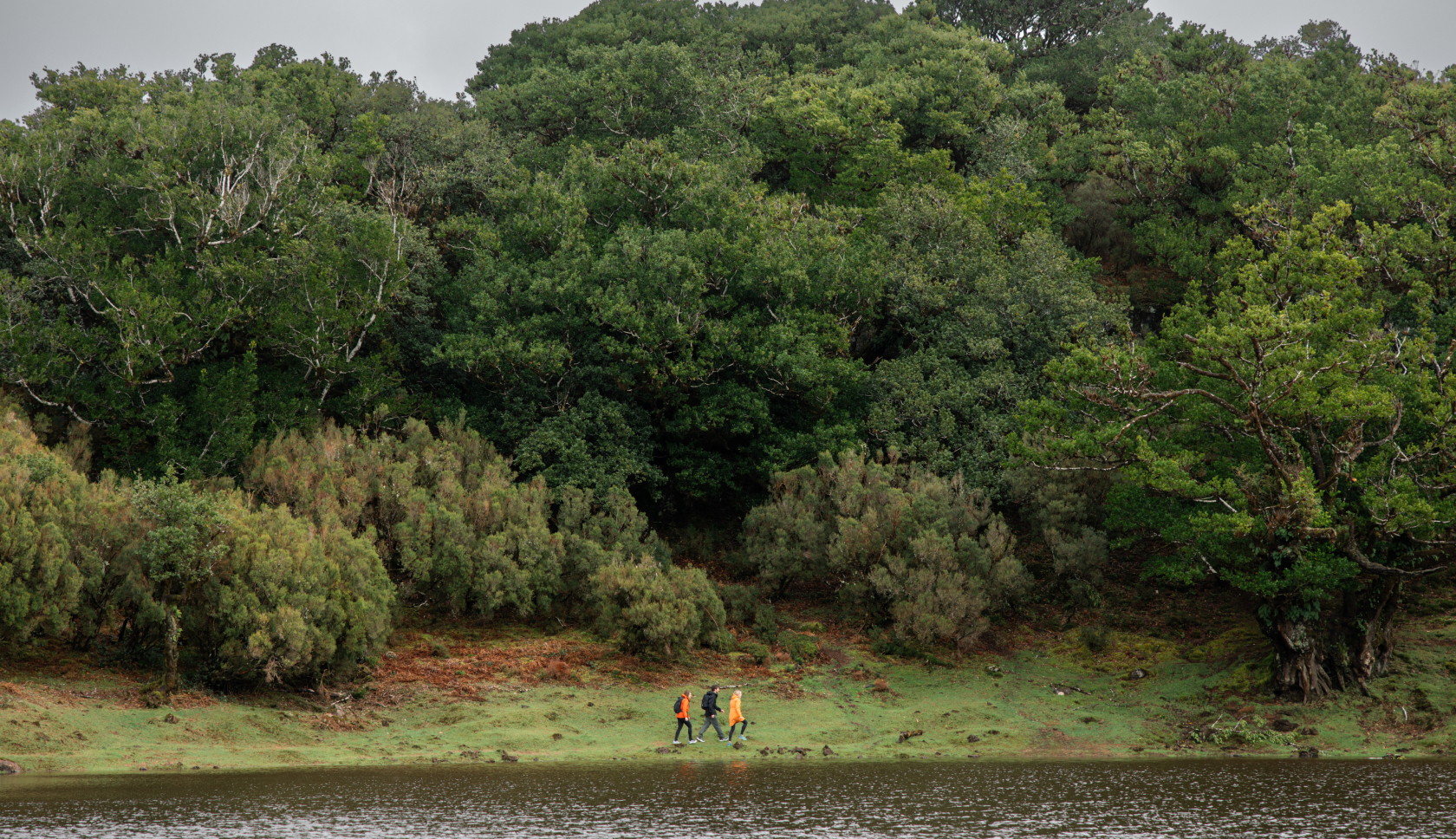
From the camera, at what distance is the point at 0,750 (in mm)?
22188

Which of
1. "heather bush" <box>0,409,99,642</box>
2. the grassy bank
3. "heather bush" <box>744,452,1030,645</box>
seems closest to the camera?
the grassy bank

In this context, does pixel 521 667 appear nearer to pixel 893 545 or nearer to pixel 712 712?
pixel 712 712

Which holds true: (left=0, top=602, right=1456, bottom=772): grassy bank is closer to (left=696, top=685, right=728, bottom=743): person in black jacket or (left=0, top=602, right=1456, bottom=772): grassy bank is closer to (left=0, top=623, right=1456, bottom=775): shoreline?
(left=0, top=623, right=1456, bottom=775): shoreline

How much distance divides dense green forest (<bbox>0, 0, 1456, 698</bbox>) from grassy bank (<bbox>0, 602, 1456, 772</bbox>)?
1.25 m

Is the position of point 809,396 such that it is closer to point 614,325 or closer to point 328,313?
point 614,325

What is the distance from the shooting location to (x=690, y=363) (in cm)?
3984

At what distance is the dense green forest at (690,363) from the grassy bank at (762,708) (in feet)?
4.09

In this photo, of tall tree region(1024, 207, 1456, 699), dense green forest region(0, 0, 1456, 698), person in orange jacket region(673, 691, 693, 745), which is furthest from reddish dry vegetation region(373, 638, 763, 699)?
tall tree region(1024, 207, 1456, 699)

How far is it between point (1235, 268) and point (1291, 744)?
1506 cm

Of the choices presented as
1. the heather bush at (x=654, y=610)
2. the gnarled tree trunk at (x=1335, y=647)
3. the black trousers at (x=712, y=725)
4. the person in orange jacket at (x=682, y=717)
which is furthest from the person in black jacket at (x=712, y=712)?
the gnarled tree trunk at (x=1335, y=647)

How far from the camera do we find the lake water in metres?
17.3

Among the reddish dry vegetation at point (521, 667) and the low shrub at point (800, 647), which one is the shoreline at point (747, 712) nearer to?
the reddish dry vegetation at point (521, 667)

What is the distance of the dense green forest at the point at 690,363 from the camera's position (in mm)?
28781

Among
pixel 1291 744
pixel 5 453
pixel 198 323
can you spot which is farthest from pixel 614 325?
pixel 1291 744
